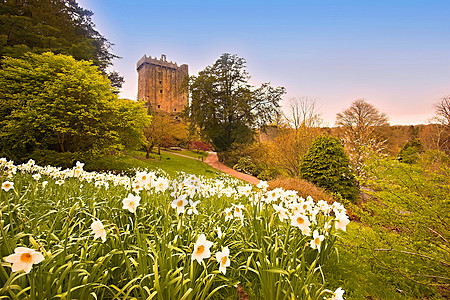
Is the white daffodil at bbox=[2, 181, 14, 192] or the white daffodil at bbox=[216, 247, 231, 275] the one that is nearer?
the white daffodil at bbox=[216, 247, 231, 275]

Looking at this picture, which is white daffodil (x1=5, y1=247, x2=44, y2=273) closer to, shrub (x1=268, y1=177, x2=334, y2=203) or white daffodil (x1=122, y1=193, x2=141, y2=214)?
white daffodil (x1=122, y1=193, x2=141, y2=214)

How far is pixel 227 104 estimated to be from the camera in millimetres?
21391

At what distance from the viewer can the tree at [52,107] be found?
877cm

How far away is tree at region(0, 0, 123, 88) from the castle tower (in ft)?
102

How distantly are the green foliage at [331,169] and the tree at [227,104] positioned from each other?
41.3ft

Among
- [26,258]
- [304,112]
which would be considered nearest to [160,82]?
[304,112]

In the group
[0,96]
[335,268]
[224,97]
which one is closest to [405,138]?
[224,97]

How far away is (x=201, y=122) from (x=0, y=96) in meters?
14.3

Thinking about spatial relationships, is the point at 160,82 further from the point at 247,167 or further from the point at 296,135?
the point at 296,135

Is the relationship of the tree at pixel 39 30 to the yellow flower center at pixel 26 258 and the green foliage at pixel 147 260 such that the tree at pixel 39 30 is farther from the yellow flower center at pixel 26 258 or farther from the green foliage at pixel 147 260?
the yellow flower center at pixel 26 258

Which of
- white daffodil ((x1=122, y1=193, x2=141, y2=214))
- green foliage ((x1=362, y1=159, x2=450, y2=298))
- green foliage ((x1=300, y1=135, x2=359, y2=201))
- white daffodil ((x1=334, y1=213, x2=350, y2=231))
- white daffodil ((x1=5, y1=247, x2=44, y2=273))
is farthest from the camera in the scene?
green foliage ((x1=300, y1=135, x2=359, y2=201))

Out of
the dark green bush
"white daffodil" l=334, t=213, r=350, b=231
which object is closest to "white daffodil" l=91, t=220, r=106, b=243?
"white daffodil" l=334, t=213, r=350, b=231

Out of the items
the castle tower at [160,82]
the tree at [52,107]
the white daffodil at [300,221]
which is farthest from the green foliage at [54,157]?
the castle tower at [160,82]

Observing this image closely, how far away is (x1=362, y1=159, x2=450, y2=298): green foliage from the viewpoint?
2227 millimetres
